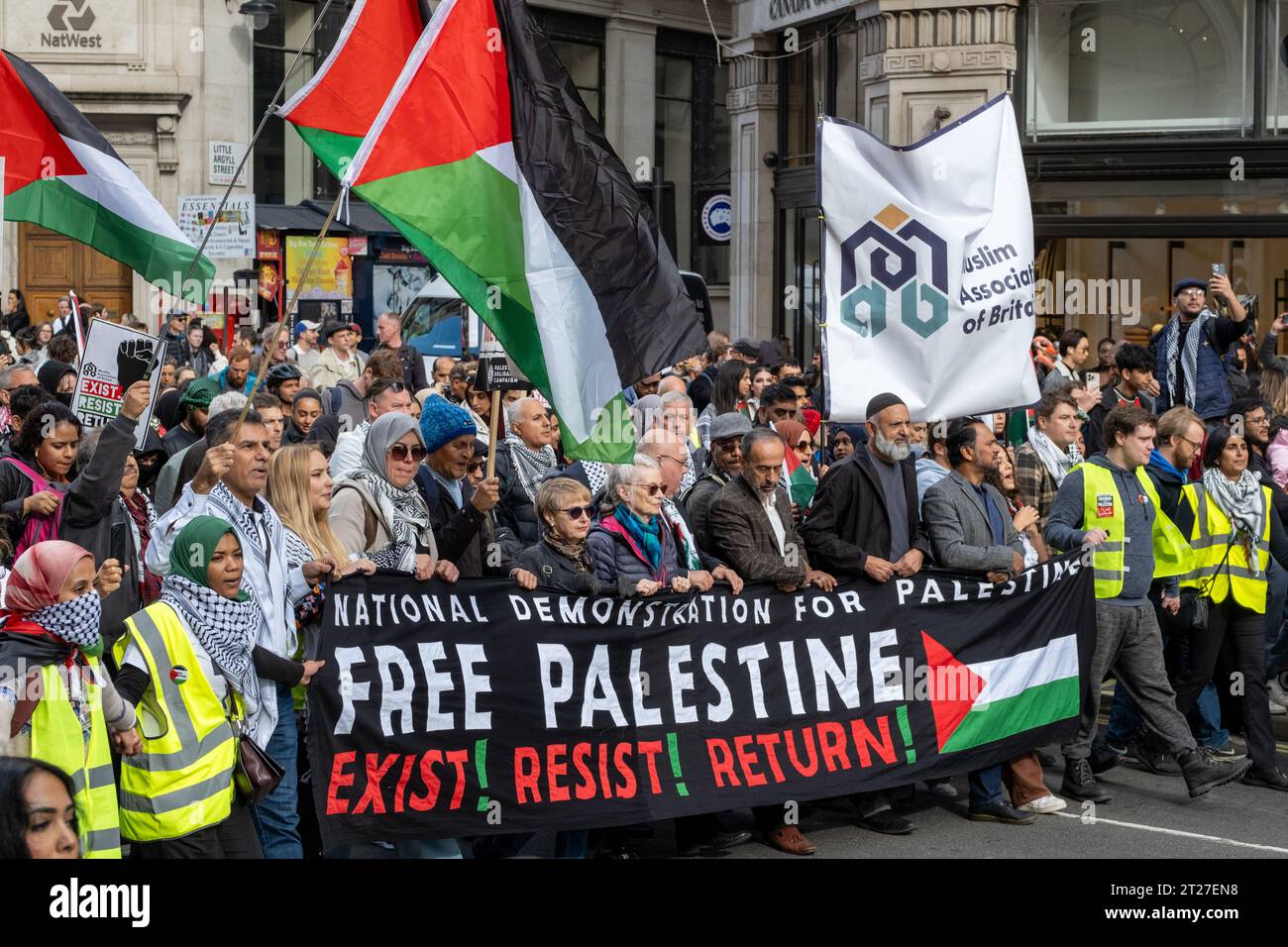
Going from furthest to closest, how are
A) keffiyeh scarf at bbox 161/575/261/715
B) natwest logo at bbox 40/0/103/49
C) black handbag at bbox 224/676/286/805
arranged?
1. natwest logo at bbox 40/0/103/49
2. black handbag at bbox 224/676/286/805
3. keffiyeh scarf at bbox 161/575/261/715

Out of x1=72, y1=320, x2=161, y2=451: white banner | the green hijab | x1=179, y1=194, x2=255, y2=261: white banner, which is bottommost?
the green hijab

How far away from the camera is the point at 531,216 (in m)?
7.11

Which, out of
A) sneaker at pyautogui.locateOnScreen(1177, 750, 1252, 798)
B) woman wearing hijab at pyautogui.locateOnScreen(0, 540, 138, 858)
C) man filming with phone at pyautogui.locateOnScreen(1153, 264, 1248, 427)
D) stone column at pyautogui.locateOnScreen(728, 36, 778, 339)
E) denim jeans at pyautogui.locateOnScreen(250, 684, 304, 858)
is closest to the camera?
woman wearing hijab at pyautogui.locateOnScreen(0, 540, 138, 858)

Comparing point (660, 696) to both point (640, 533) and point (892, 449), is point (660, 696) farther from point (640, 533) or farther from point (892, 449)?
point (892, 449)

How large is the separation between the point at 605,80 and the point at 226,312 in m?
13.5

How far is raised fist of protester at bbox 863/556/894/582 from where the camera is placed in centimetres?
800

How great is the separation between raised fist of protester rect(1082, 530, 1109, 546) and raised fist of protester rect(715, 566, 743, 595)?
6.26ft

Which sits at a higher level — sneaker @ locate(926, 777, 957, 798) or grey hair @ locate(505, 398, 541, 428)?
grey hair @ locate(505, 398, 541, 428)

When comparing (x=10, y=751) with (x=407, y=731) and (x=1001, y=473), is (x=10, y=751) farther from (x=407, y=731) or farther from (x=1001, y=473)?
(x=1001, y=473)

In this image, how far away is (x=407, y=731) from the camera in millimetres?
6863

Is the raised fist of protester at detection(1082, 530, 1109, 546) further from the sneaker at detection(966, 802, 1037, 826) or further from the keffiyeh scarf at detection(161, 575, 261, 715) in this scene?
the keffiyeh scarf at detection(161, 575, 261, 715)

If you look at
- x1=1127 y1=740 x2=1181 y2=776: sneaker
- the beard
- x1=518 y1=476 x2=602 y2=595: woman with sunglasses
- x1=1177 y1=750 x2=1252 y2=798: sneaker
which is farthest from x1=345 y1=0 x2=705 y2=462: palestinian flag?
x1=1127 y1=740 x2=1181 y2=776: sneaker

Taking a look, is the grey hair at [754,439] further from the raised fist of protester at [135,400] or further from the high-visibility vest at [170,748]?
the high-visibility vest at [170,748]

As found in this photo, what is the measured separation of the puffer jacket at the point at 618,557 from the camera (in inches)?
292
